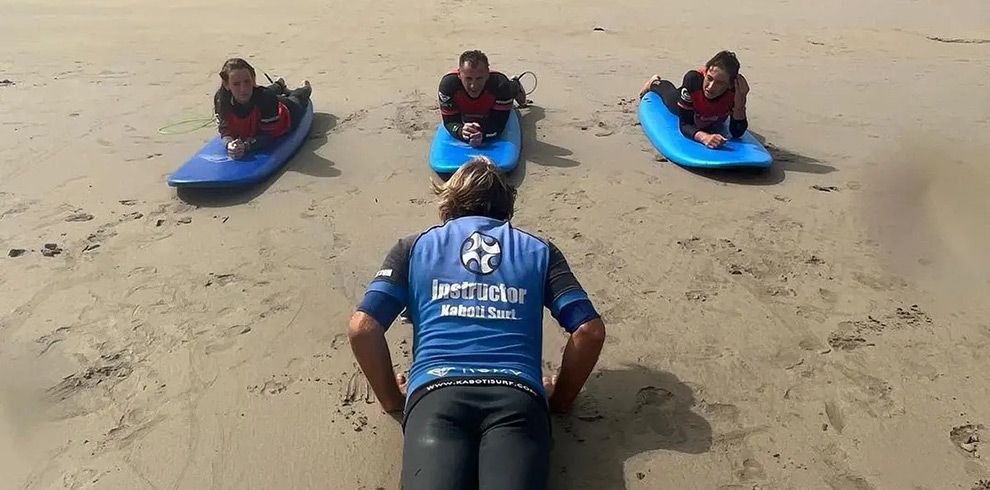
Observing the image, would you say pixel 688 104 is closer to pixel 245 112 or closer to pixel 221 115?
pixel 245 112

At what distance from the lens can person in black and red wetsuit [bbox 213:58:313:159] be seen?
6.32 metres

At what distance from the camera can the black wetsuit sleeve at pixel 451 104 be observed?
6.62 meters

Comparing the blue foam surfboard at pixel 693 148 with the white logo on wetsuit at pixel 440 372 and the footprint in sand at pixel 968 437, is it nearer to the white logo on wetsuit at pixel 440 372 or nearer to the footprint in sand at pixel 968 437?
the footprint in sand at pixel 968 437

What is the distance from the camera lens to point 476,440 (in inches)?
111

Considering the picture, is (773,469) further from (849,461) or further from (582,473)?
(582,473)

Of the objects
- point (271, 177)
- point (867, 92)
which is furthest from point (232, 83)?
point (867, 92)

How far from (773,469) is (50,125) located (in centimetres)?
708

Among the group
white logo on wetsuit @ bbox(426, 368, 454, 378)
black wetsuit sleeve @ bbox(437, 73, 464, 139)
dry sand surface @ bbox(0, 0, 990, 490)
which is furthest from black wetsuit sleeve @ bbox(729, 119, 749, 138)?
white logo on wetsuit @ bbox(426, 368, 454, 378)

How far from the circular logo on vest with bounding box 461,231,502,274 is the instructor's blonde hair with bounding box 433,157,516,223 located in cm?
21

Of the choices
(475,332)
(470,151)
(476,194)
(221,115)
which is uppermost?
(476,194)

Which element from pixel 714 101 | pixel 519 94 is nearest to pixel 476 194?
pixel 714 101

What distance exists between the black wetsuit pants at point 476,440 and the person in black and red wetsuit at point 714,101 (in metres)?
4.13

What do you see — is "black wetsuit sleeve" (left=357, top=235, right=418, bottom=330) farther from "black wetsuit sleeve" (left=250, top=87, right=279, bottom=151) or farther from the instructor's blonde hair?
"black wetsuit sleeve" (left=250, top=87, right=279, bottom=151)

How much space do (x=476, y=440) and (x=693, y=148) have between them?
166 inches
